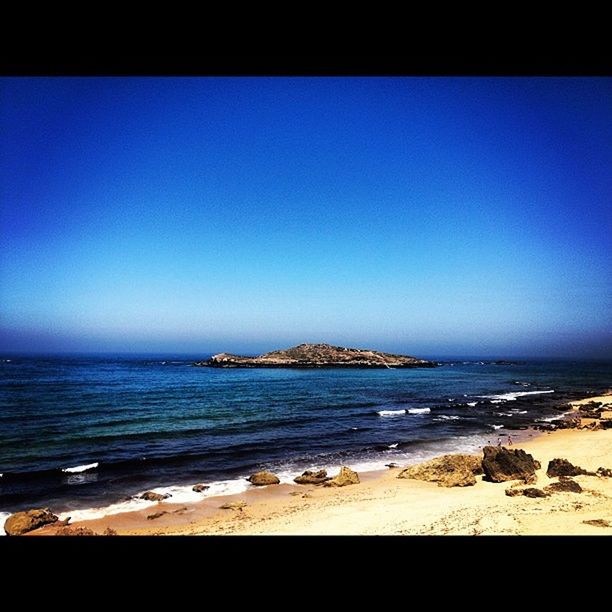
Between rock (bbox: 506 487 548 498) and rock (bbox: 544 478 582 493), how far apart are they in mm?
244

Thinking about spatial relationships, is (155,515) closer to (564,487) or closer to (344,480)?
(344,480)

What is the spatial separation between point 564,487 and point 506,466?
3.60 feet

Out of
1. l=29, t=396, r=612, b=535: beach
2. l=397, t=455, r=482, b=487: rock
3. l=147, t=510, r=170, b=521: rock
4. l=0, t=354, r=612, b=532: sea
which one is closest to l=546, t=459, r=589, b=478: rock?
l=29, t=396, r=612, b=535: beach

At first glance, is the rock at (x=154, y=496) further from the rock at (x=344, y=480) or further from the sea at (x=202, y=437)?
the rock at (x=344, y=480)

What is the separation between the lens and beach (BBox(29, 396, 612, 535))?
5133 millimetres

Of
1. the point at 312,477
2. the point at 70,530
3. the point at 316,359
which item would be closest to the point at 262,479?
the point at 312,477

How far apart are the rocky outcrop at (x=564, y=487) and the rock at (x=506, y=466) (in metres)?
0.70

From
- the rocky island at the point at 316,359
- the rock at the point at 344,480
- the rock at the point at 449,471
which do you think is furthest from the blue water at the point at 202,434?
the rocky island at the point at 316,359

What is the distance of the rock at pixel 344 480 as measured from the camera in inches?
303

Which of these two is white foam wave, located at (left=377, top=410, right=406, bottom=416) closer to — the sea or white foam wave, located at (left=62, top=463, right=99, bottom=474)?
the sea

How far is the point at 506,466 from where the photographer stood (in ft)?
24.6
